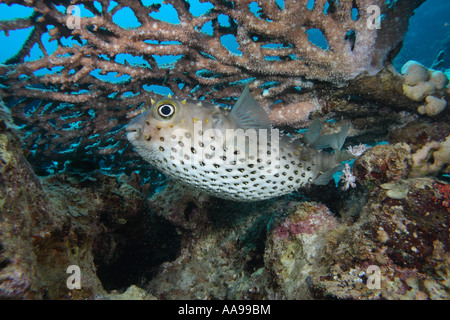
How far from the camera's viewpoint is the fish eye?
2.28 meters

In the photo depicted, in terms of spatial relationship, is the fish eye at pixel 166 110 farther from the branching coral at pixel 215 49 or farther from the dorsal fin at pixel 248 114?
the branching coral at pixel 215 49

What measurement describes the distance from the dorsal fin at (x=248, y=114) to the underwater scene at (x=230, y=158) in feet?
0.04

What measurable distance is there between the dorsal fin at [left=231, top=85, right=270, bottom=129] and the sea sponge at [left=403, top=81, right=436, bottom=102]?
2.83 metres

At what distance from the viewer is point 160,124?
2.28 meters

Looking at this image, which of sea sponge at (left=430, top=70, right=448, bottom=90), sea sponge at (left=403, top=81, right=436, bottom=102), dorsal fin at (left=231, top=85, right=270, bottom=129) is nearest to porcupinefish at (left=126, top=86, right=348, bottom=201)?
dorsal fin at (left=231, top=85, right=270, bottom=129)

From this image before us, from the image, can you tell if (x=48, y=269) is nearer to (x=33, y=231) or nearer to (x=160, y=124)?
(x=33, y=231)

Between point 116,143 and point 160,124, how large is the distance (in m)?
3.67

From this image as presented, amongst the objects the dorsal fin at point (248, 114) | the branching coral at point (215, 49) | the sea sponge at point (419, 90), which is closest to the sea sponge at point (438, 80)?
the sea sponge at point (419, 90)

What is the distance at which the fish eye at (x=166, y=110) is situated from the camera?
7.47 feet

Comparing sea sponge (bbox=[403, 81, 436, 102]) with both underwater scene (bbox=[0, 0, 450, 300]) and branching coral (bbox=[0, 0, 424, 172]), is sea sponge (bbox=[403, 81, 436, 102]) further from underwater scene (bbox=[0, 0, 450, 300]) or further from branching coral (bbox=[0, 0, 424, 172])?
branching coral (bbox=[0, 0, 424, 172])

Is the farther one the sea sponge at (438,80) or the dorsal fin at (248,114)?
the sea sponge at (438,80)
